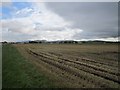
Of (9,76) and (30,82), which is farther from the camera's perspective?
(9,76)

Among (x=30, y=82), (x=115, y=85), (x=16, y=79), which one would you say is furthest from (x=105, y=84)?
(x=16, y=79)

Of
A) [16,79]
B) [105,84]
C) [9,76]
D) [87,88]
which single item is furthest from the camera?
[9,76]

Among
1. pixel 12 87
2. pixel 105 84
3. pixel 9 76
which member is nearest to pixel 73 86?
pixel 105 84

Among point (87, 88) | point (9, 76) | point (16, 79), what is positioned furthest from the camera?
point (9, 76)

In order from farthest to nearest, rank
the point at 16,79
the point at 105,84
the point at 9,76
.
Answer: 1. the point at 9,76
2. the point at 16,79
3. the point at 105,84

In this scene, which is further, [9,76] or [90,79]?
[9,76]

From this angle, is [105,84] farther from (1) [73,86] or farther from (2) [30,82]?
(2) [30,82]

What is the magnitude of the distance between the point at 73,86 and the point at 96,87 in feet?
4.30

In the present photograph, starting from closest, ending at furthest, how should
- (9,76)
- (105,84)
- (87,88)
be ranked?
(87,88)
(105,84)
(9,76)

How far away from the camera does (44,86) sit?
14.3 metres

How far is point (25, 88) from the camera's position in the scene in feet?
45.7

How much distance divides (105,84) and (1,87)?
6.20 m

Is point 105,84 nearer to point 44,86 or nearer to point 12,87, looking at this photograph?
point 44,86

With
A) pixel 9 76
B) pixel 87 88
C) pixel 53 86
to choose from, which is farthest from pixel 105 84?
pixel 9 76
